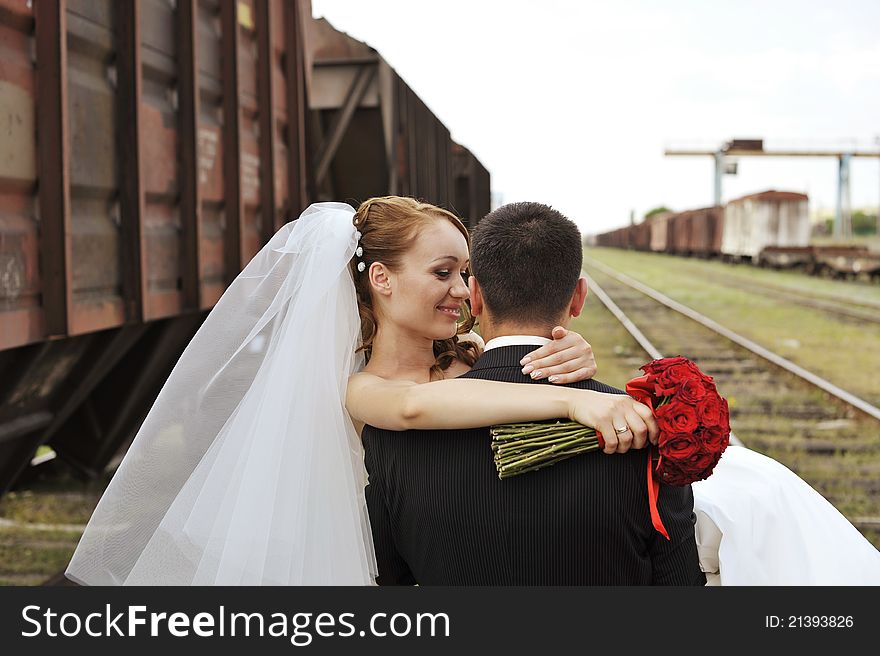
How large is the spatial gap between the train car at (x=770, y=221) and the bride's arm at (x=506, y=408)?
3660 centimetres

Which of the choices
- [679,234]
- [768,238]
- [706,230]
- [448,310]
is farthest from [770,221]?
[448,310]

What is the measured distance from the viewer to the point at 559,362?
6.66ft

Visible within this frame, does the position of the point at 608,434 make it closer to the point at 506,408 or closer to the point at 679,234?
the point at 506,408

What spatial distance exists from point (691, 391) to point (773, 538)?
0.76 meters

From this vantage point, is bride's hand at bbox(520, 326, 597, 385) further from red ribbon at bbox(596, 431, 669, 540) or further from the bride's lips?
the bride's lips

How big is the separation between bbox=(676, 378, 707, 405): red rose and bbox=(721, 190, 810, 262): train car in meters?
36.6

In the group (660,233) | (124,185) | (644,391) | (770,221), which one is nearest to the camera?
(644,391)

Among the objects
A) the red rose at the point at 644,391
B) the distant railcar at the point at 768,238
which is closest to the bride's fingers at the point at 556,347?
the red rose at the point at 644,391

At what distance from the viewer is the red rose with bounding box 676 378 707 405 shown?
1.85 metres

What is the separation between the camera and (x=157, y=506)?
273cm

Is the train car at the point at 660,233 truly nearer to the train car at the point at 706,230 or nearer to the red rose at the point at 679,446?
the train car at the point at 706,230

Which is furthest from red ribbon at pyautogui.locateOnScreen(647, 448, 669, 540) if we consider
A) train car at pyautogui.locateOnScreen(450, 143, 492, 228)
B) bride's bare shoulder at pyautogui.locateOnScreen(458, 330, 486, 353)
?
train car at pyautogui.locateOnScreen(450, 143, 492, 228)

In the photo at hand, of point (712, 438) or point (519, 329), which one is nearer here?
point (712, 438)

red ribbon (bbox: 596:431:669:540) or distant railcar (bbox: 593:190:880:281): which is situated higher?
distant railcar (bbox: 593:190:880:281)
